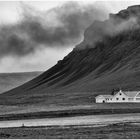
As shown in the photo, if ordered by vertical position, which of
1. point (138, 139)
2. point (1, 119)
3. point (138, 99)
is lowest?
point (138, 139)

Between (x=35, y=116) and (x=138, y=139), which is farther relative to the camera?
(x=35, y=116)

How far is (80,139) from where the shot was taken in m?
46.8

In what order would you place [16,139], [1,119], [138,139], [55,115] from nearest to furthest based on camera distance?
[138,139] → [16,139] → [1,119] → [55,115]

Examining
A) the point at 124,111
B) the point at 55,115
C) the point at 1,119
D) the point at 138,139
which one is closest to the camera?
the point at 138,139

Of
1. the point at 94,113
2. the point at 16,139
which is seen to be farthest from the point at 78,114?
the point at 16,139

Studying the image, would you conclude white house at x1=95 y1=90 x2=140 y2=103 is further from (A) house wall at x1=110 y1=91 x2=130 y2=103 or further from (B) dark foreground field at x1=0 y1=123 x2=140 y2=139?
(B) dark foreground field at x1=0 y1=123 x2=140 y2=139

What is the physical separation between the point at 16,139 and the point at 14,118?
57.4 m

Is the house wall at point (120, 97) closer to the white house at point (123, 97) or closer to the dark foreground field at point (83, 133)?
the white house at point (123, 97)

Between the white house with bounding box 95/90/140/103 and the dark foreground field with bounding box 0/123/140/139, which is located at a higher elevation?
the white house with bounding box 95/90/140/103

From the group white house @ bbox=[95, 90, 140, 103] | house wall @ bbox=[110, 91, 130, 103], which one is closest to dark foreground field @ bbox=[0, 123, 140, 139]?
white house @ bbox=[95, 90, 140, 103]

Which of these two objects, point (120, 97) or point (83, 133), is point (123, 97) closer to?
point (120, 97)

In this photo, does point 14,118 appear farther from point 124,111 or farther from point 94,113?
point 124,111

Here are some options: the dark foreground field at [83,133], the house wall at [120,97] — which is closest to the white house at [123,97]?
the house wall at [120,97]

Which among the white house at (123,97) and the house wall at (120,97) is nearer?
the white house at (123,97)
